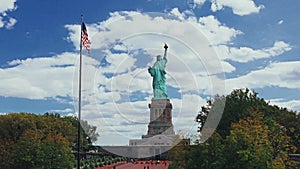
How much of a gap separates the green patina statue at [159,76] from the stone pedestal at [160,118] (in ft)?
4.90

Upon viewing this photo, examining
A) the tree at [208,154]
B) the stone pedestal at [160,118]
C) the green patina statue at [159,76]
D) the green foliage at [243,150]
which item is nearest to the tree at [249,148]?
the green foliage at [243,150]

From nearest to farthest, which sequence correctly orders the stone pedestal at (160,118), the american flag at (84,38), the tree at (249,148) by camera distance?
the tree at (249,148) < the american flag at (84,38) < the stone pedestal at (160,118)

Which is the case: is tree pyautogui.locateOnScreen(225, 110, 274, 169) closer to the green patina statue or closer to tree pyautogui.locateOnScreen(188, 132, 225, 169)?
tree pyautogui.locateOnScreen(188, 132, 225, 169)

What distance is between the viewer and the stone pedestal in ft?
250

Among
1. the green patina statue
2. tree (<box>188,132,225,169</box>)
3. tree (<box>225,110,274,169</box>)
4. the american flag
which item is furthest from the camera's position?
the green patina statue

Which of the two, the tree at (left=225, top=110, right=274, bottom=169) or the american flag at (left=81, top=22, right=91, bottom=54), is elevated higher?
the american flag at (left=81, top=22, right=91, bottom=54)

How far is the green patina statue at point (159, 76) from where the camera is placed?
80.6 m

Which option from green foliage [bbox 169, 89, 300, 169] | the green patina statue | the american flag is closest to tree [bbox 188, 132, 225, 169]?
green foliage [bbox 169, 89, 300, 169]

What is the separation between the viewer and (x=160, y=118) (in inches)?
3049

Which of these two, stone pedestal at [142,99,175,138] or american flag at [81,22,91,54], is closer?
american flag at [81,22,91,54]

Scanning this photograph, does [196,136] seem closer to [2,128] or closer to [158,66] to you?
[2,128]

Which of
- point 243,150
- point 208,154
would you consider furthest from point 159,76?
point 243,150

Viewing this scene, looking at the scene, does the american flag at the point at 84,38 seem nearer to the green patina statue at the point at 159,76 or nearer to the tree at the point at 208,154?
the tree at the point at 208,154

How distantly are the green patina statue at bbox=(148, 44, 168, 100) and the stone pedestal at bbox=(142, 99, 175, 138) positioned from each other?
1493mm
